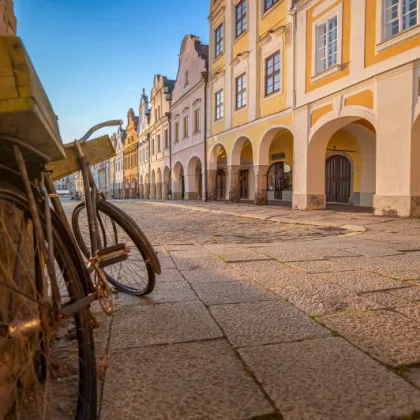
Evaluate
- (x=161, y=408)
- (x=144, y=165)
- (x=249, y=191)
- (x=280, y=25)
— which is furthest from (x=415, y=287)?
(x=144, y=165)

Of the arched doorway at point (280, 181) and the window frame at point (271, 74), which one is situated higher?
the window frame at point (271, 74)

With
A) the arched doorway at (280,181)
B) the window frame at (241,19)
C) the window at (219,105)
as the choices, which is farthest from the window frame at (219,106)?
the arched doorway at (280,181)

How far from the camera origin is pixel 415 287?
2666mm

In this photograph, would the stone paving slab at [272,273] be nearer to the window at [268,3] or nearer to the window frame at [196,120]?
the window at [268,3]

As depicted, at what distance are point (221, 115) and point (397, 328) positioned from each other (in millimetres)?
18332

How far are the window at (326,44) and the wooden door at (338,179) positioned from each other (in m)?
5.93

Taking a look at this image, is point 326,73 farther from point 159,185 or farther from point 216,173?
point 159,185

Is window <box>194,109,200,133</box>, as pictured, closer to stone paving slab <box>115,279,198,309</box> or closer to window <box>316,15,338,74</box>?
window <box>316,15,338,74</box>

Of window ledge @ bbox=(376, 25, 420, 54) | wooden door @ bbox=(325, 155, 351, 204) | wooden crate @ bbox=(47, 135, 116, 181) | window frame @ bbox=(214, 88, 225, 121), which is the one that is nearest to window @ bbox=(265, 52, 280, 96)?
window frame @ bbox=(214, 88, 225, 121)

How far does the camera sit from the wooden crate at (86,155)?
1941 millimetres

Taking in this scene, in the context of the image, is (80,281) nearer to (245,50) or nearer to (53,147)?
(53,147)

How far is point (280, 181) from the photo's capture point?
2034 centimetres

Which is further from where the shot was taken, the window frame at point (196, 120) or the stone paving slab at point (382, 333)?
the window frame at point (196, 120)

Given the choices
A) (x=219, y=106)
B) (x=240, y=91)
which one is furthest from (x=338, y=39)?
(x=219, y=106)
